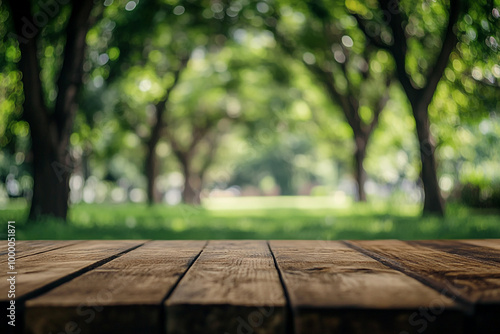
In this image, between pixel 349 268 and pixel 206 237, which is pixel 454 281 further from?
pixel 206 237

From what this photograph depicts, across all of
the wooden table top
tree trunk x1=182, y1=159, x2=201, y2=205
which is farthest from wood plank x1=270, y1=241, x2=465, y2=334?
tree trunk x1=182, y1=159, x2=201, y2=205

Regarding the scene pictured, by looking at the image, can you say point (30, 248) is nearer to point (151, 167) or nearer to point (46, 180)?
point (46, 180)

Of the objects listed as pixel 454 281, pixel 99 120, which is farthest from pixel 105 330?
pixel 99 120

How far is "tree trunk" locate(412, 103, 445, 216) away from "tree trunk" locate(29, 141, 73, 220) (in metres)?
8.21

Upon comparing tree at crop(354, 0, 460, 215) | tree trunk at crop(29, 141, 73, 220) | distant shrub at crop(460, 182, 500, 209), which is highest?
tree at crop(354, 0, 460, 215)

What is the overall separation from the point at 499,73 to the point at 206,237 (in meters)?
7.26

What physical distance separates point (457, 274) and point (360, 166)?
677 inches

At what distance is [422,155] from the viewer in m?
10.3

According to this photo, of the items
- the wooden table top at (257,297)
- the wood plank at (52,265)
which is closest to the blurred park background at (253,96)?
the wood plank at (52,265)

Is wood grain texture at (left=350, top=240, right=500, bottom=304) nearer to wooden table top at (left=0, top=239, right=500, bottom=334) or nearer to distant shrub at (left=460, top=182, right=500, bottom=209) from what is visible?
wooden table top at (left=0, top=239, right=500, bottom=334)

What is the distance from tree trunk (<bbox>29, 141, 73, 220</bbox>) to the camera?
831cm

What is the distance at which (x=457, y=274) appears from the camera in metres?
1.57

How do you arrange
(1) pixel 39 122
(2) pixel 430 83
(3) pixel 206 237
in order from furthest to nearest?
(2) pixel 430 83 → (1) pixel 39 122 → (3) pixel 206 237

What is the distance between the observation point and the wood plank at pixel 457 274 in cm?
119
